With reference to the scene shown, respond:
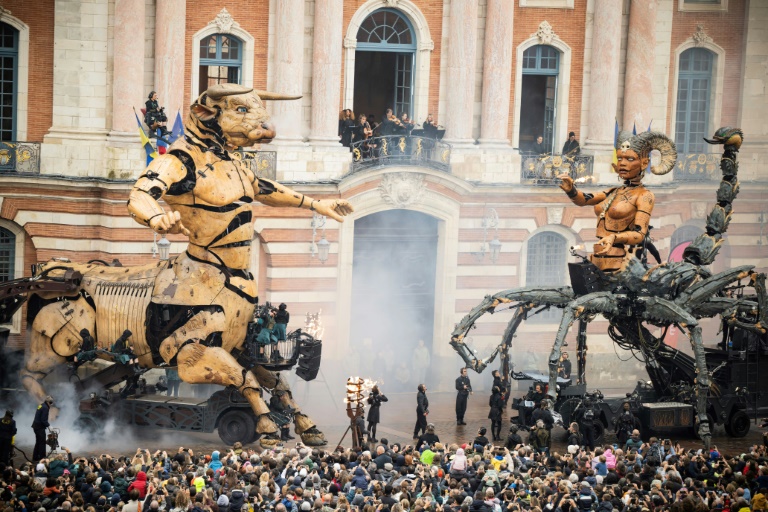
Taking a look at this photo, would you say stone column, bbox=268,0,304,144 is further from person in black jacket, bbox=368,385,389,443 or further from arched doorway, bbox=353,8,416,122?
person in black jacket, bbox=368,385,389,443

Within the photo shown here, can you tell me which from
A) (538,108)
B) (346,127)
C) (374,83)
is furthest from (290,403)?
(538,108)

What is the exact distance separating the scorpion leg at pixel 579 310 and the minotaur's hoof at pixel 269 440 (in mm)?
6787

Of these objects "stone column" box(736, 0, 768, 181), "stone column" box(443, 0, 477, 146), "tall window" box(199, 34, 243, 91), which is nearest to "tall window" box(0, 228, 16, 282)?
"tall window" box(199, 34, 243, 91)

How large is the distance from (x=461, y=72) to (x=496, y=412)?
1334cm

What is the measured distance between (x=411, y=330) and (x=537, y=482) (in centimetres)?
1937

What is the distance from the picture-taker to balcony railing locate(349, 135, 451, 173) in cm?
4847

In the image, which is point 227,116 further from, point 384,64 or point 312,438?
point 384,64

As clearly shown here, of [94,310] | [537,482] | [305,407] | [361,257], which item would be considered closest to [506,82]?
[361,257]

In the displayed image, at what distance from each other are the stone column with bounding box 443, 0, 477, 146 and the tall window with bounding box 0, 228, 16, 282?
45.5ft

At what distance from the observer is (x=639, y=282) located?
3953 cm

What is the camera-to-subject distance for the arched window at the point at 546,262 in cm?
5144

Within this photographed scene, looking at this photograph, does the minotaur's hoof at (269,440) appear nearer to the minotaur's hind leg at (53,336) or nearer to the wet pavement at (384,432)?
the wet pavement at (384,432)

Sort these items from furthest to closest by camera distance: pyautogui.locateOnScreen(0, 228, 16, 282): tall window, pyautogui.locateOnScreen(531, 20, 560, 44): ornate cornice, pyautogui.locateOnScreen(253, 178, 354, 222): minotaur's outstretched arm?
pyautogui.locateOnScreen(531, 20, 560, 44): ornate cornice → pyautogui.locateOnScreen(0, 228, 16, 282): tall window → pyautogui.locateOnScreen(253, 178, 354, 222): minotaur's outstretched arm

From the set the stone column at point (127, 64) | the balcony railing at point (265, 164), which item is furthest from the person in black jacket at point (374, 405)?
the stone column at point (127, 64)
